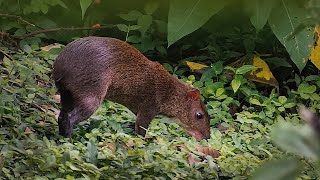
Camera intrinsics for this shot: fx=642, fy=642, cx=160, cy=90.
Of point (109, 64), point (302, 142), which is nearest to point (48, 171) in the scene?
point (109, 64)

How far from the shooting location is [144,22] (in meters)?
6.76

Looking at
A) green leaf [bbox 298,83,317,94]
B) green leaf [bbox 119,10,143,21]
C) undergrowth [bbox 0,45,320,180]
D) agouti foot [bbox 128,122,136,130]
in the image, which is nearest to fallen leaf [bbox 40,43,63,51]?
undergrowth [bbox 0,45,320,180]

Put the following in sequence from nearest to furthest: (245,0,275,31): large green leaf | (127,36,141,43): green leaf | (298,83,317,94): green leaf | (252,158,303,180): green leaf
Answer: (252,158,303,180): green leaf < (245,0,275,31): large green leaf < (298,83,317,94): green leaf < (127,36,141,43): green leaf

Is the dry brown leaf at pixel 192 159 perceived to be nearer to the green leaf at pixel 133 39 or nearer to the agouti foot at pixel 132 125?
the agouti foot at pixel 132 125

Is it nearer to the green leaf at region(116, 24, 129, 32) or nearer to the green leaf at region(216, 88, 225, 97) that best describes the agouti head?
the green leaf at region(216, 88, 225, 97)

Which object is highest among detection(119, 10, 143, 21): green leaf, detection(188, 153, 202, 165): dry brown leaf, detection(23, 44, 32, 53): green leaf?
detection(119, 10, 143, 21): green leaf

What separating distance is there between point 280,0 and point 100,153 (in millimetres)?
3205

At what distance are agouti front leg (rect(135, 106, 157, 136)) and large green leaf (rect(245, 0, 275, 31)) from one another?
1313mm

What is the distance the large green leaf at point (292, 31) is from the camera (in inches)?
240

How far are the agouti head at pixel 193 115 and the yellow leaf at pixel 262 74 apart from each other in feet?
3.51

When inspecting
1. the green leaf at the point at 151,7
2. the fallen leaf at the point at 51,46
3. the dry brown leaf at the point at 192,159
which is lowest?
the dry brown leaf at the point at 192,159

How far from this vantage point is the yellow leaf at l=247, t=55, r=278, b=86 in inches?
261

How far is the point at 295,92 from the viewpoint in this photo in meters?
6.55

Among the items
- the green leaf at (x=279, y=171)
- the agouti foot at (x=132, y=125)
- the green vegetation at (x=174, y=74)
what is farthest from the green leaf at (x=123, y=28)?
the green leaf at (x=279, y=171)
